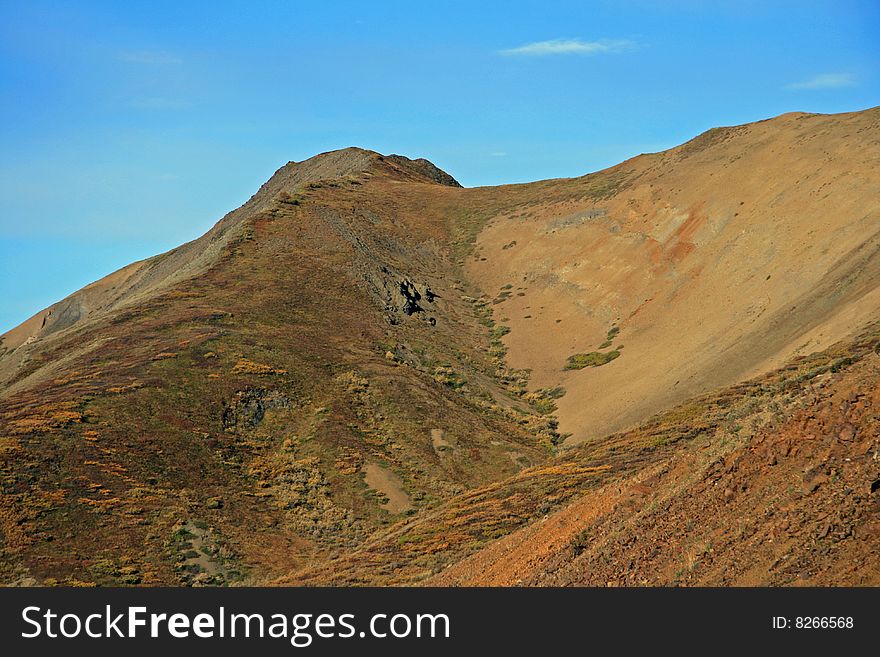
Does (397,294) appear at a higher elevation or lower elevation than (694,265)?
higher

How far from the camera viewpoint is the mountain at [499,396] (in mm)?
20906

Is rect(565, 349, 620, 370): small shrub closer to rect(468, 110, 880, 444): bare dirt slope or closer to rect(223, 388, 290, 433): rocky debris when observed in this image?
rect(468, 110, 880, 444): bare dirt slope

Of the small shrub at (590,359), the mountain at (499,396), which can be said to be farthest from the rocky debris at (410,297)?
the small shrub at (590,359)

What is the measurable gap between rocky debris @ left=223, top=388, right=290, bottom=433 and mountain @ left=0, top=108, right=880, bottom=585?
116mm

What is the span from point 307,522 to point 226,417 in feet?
30.2

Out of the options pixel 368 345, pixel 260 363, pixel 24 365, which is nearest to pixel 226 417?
pixel 260 363

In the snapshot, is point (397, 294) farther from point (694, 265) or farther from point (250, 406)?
point (250, 406)

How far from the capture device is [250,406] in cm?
4966

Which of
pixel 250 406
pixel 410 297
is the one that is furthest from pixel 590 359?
pixel 250 406

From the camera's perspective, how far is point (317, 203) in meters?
85.5

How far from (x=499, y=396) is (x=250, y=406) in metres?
17.5

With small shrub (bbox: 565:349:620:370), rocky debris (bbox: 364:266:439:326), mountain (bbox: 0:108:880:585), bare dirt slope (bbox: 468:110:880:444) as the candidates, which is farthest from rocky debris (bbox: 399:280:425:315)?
small shrub (bbox: 565:349:620:370)

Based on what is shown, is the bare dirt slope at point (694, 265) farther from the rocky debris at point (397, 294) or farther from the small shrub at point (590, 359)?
the rocky debris at point (397, 294)

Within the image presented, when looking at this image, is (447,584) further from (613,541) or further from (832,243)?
(832,243)
